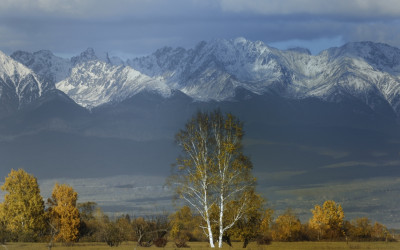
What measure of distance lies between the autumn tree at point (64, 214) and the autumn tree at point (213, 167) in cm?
5640

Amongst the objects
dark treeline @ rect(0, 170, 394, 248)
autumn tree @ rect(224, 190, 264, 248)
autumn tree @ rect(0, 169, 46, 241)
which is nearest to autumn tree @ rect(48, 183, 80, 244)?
dark treeline @ rect(0, 170, 394, 248)

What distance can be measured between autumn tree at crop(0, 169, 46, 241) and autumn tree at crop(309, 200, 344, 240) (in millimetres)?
78135

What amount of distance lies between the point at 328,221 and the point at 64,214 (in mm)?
76873

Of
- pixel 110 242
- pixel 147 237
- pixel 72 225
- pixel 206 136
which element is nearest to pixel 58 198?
pixel 72 225

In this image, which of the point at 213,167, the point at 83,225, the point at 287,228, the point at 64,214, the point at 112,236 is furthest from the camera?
the point at 287,228

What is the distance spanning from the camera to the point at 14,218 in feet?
434

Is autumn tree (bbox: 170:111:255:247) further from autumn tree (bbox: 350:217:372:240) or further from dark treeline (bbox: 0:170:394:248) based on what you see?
autumn tree (bbox: 350:217:372:240)

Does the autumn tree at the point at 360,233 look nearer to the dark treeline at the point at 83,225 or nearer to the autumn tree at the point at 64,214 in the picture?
the dark treeline at the point at 83,225

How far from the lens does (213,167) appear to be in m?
86.6

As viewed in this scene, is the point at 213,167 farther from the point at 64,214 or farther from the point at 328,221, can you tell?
the point at 328,221

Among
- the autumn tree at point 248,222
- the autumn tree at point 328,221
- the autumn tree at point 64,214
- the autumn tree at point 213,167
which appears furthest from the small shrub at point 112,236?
the autumn tree at point 328,221

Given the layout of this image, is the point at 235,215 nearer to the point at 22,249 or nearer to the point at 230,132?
the point at 230,132

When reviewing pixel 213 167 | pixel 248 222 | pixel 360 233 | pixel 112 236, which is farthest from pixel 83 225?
pixel 360 233

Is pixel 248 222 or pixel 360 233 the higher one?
pixel 360 233
